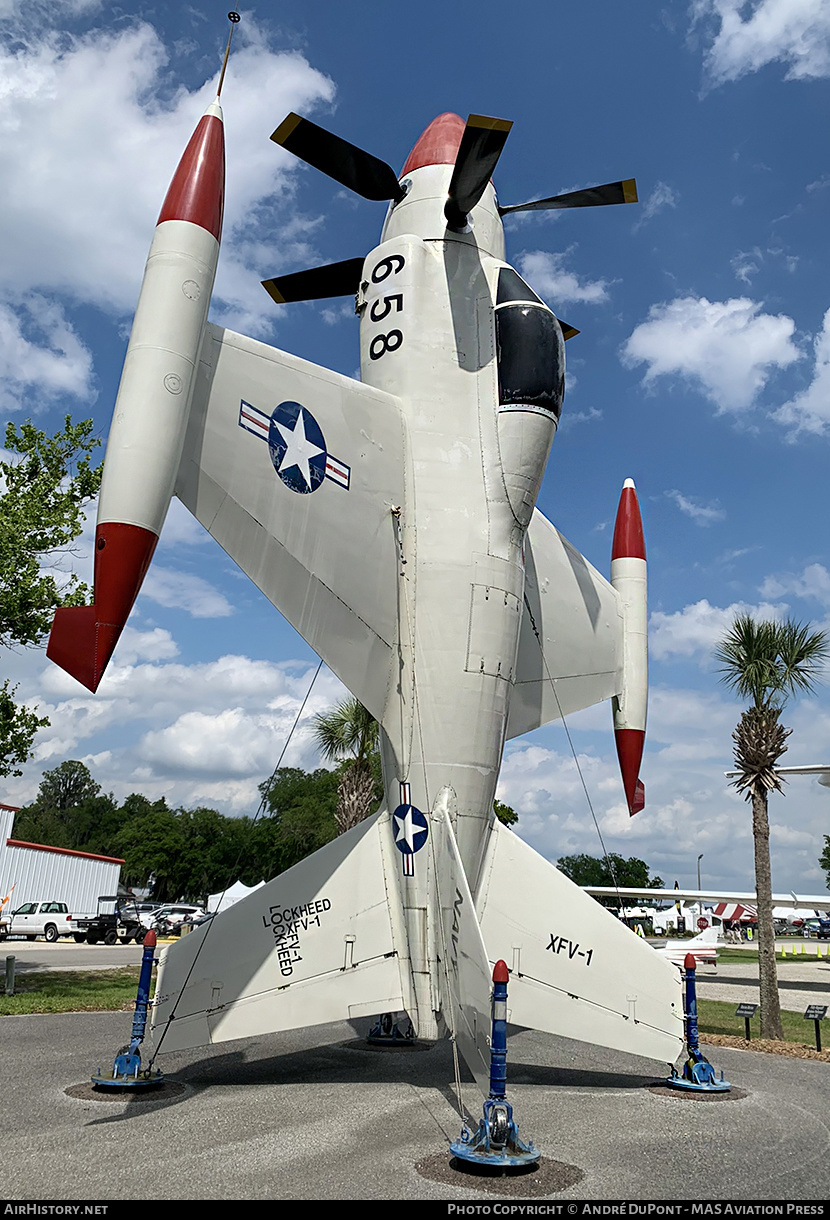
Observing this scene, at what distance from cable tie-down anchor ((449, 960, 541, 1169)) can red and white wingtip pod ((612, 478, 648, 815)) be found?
5706 millimetres

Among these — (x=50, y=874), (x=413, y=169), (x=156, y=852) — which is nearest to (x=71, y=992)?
(x=413, y=169)

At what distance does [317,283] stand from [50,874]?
3652 centimetres

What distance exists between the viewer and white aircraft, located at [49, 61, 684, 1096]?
7.31 m

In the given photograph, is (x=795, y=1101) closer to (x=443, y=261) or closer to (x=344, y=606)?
(x=344, y=606)

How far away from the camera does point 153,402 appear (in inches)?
270

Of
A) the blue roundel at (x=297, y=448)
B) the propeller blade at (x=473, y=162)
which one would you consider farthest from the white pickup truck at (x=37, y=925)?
the propeller blade at (x=473, y=162)

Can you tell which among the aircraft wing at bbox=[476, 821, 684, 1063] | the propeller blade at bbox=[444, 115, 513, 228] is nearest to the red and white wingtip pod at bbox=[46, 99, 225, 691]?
the propeller blade at bbox=[444, 115, 513, 228]

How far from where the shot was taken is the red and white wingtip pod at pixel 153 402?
642cm

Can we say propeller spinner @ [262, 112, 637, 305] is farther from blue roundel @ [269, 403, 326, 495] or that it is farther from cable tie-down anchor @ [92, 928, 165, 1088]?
cable tie-down anchor @ [92, 928, 165, 1088]

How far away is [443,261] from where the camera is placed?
33.2ft

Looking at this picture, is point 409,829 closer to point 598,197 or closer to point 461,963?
point 461,963

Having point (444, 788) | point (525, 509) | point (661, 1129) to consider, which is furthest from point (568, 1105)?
point (525, 509)

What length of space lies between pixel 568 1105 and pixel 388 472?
254 inches

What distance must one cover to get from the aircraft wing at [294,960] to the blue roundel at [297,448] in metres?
3.59
